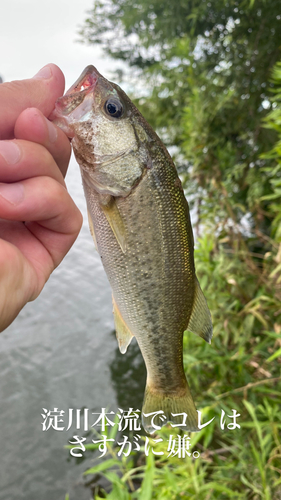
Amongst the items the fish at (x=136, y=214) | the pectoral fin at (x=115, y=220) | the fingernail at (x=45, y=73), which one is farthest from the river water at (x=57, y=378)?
the fingernail at (x=45, y=73)

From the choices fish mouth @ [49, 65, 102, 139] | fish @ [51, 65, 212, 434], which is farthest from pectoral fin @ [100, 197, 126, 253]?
fish mouth @ [49, 65, 102, 139]

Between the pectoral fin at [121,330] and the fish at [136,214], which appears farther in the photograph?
the pectoral fin at [121,330]

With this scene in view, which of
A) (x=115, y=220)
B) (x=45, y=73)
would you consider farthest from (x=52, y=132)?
(x=115, y=220)

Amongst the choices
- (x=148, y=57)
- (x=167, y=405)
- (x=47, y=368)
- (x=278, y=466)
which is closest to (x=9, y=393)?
(x=47, y=368)

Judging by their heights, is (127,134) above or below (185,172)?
below

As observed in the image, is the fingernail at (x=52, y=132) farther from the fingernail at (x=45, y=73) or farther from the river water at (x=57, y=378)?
the river water at (x=57, y=378)

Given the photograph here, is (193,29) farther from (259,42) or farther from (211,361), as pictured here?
(211,361)

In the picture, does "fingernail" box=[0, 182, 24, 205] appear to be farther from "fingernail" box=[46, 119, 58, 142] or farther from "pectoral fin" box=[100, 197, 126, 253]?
"pectoral fin" box=[100, 197, 126, 253]
